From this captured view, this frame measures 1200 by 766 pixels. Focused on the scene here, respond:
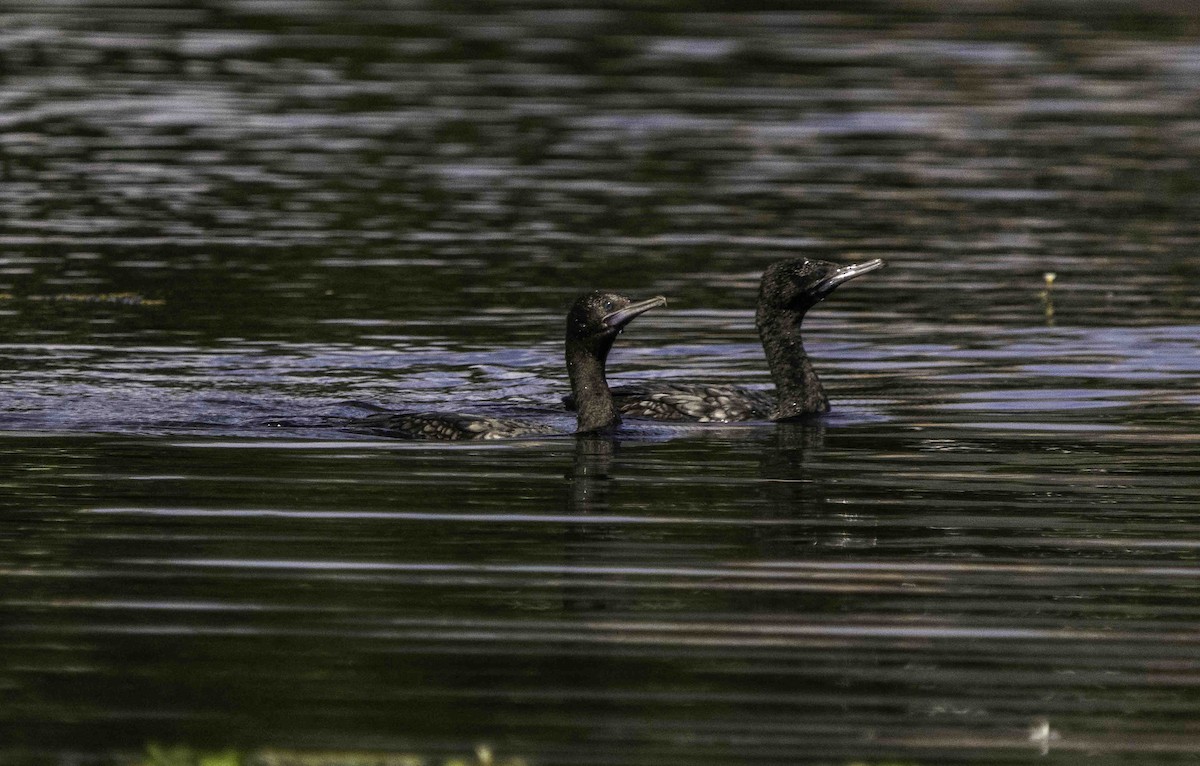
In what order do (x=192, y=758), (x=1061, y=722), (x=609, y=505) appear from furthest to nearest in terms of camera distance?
(x=609, y=505)
(x=1061, y=722)
(x=192, y=758)

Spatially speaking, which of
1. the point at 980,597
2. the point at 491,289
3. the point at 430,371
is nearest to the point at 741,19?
the point at 491,289

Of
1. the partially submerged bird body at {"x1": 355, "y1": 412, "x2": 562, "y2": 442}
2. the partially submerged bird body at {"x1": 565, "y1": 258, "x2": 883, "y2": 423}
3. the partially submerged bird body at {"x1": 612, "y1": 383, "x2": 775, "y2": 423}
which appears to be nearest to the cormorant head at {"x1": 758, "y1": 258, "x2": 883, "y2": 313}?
the partially submerged bird body at {"x1": 565, "y1": 258, "x2": 883, "y2": 423}

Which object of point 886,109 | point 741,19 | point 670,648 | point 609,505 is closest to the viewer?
point 670,648

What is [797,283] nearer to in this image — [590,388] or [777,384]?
A: [777,384]

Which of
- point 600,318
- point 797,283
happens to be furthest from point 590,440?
point 797,283

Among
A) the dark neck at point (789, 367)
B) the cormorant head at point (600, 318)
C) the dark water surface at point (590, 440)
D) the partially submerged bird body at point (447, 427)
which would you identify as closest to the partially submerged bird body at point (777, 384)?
the dark neck at point (789, 367)

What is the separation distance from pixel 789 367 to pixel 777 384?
0.45ft

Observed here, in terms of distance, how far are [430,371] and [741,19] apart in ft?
97.1

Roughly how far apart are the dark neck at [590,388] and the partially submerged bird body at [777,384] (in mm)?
578

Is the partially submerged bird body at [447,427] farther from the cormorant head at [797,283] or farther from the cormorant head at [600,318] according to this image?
the cormorant head at [797,283]

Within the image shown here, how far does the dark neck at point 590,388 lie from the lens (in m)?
14.5

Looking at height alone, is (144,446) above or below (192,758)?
below

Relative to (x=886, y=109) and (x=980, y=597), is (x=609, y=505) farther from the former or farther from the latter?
(x=886, y=109)

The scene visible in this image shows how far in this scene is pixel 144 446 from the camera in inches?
533
